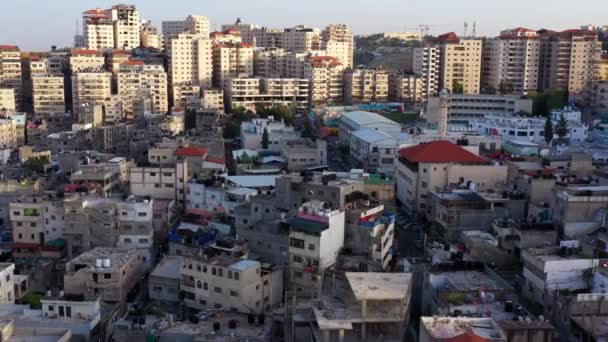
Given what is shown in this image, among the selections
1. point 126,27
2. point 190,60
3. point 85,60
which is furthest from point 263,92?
point 126,27

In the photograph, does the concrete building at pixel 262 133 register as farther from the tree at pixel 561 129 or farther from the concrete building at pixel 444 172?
the tree at pixel 561 129

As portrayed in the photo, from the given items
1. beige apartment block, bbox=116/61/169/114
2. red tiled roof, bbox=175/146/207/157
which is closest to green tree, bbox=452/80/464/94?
beige apartment block, bbox=116/61/169/114

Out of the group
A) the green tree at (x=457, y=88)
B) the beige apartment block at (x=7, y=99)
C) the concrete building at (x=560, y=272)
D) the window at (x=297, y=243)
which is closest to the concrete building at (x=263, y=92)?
the green tree at (x=457, y=88)

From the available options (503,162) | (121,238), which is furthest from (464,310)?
(503,162)

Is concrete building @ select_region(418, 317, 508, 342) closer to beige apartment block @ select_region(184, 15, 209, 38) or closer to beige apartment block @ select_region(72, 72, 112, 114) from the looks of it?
beige apartment block @ select_region(72, 72, 112, 114)

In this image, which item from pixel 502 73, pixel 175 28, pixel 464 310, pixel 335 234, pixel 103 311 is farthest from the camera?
pixel 175 28

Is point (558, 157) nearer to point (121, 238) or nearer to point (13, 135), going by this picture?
point (121, 238)

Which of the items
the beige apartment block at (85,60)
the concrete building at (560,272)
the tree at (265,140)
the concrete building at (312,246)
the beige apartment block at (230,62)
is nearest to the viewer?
the concrete building at (560,272)
